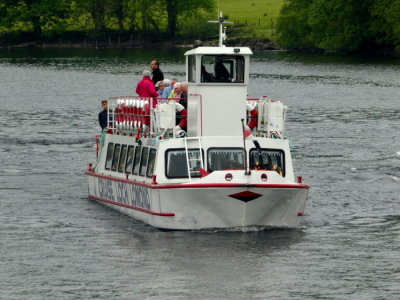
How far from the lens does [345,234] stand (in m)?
35.1

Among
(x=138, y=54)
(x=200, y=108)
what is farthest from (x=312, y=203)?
(x=138, y=54)

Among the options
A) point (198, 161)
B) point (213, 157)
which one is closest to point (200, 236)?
point (198, 161)

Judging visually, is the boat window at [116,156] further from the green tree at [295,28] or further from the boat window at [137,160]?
the green tree at [295,28]

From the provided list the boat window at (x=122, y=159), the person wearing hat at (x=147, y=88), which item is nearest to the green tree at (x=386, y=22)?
the boat window at (x=122, y=159)

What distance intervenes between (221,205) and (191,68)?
4.83 meters

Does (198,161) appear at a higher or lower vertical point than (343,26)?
higher

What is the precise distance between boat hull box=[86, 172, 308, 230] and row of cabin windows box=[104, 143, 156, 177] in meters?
0.74

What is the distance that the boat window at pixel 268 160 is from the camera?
111 feet

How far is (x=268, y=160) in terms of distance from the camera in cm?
3422

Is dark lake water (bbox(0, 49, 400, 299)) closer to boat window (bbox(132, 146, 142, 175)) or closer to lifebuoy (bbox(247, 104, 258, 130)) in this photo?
boat window (bbox(132, 146, 142, 175))

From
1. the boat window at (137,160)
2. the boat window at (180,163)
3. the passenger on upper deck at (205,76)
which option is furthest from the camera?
the boat window at (137,160)

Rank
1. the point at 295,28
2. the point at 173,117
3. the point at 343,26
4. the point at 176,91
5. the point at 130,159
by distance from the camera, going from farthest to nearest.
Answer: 1. the point at 295,28
2. the point at 343,26
3. the point at 130,159
4. the point at 176,91
5. the point at 173,117

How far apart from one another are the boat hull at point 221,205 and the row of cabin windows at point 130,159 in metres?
0.74

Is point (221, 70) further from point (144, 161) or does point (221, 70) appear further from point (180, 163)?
point (144, 161)
